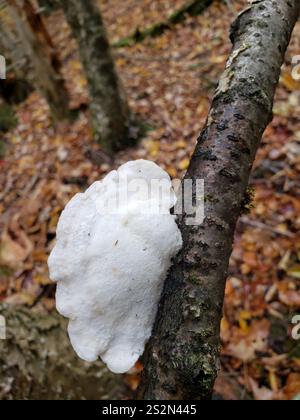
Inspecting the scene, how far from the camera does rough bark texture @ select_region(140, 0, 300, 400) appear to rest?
0.98 m

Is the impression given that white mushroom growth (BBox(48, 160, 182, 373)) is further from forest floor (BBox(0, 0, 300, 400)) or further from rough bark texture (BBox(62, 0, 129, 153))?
rough bark texture (BBox(62, 0, 129, 153))

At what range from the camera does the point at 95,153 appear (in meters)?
4.47

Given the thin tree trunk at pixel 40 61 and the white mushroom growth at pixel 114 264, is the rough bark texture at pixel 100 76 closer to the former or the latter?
the thin tree trunk at pixel 40 61

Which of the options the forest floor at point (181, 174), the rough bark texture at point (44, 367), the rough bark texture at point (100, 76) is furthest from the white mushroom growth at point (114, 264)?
the rough bark texture at point (100, 76)

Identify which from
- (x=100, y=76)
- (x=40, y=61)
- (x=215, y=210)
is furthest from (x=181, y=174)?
(x=215, y=210)

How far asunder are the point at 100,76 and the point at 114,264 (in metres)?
3.30

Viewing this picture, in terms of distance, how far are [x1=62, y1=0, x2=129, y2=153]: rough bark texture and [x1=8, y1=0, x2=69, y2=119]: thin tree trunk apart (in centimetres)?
82

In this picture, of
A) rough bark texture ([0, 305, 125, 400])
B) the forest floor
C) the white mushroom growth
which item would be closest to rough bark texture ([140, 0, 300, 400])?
the white mushroom growth

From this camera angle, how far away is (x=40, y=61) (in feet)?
15.1

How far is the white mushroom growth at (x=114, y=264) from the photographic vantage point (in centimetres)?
116

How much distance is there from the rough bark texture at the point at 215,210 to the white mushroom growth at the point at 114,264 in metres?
0.07

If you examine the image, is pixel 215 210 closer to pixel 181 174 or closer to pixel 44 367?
pixel 44 367
